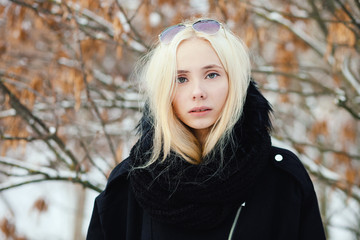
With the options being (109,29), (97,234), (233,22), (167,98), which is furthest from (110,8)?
(97,234)

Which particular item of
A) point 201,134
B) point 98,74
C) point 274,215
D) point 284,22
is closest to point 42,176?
point 98,74

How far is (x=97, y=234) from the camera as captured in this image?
1.70m

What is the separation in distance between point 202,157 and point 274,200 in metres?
0.32

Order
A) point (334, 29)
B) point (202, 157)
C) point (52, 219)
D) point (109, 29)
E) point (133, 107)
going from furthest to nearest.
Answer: point (52, 219)
point (133, 107)
point (109, 29)
point (334, 29)
point (202, 157)

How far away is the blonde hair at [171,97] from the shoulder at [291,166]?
0.66ft

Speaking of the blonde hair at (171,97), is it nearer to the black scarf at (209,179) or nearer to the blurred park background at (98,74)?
the black scarf at (209,179)

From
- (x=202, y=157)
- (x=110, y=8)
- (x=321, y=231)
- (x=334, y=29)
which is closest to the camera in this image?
(x=321, y=231)

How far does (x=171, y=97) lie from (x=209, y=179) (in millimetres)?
351

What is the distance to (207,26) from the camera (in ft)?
5.33

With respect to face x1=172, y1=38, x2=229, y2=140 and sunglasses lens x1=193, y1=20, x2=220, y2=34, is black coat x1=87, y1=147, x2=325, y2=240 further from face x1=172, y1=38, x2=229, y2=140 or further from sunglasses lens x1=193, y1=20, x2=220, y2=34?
sunglasses lens x1=193, y1=20, x2=220, y2=34

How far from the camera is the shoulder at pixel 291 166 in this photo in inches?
60.7

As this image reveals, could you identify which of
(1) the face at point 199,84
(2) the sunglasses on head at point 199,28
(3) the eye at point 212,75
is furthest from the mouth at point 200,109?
(2) the sunglasses on head at point 199,28

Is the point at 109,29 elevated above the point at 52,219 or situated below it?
above

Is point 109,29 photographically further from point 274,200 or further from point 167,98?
point 274,200
